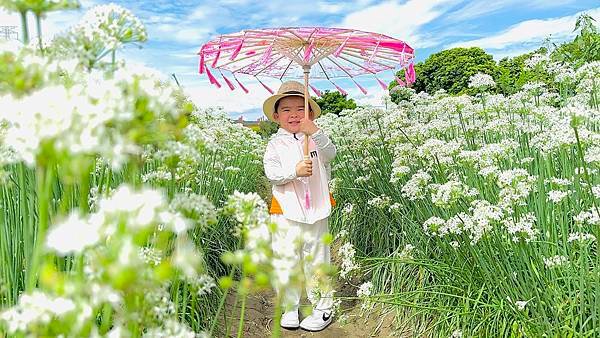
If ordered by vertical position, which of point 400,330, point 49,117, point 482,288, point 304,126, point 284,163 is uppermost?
point 49,117

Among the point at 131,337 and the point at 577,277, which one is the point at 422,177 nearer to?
the point at 577,277

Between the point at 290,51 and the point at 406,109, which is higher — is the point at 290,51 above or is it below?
above

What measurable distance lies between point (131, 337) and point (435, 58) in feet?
73.3

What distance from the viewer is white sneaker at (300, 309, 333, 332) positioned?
4.91m

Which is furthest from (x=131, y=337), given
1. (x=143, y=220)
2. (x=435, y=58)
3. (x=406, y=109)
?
(x=435, y=58)

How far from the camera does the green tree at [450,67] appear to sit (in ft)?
69.9

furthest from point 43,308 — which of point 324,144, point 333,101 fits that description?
point 333,101

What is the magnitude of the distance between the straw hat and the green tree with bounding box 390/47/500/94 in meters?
16.5

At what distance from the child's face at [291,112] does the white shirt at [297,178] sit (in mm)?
72

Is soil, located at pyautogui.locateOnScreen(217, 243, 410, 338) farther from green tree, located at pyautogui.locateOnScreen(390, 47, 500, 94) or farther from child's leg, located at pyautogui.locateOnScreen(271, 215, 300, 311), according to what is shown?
green tree, located at pyautogui.locateOnScreen(390, 47, 500, 94)

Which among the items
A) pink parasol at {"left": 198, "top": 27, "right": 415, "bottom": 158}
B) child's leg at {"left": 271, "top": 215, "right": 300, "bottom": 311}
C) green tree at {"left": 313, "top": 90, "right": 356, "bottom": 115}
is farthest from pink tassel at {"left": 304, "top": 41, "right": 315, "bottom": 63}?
green tree at {"left": 313, "top": 90, "right": 356, "bottom": 115}

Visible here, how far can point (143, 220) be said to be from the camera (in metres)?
0.87

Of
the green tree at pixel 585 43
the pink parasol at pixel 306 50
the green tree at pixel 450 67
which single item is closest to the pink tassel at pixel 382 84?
the pink parasol at pixel 306 50

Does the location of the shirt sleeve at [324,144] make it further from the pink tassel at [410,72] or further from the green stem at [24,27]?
A: the green stem at [24,27]
